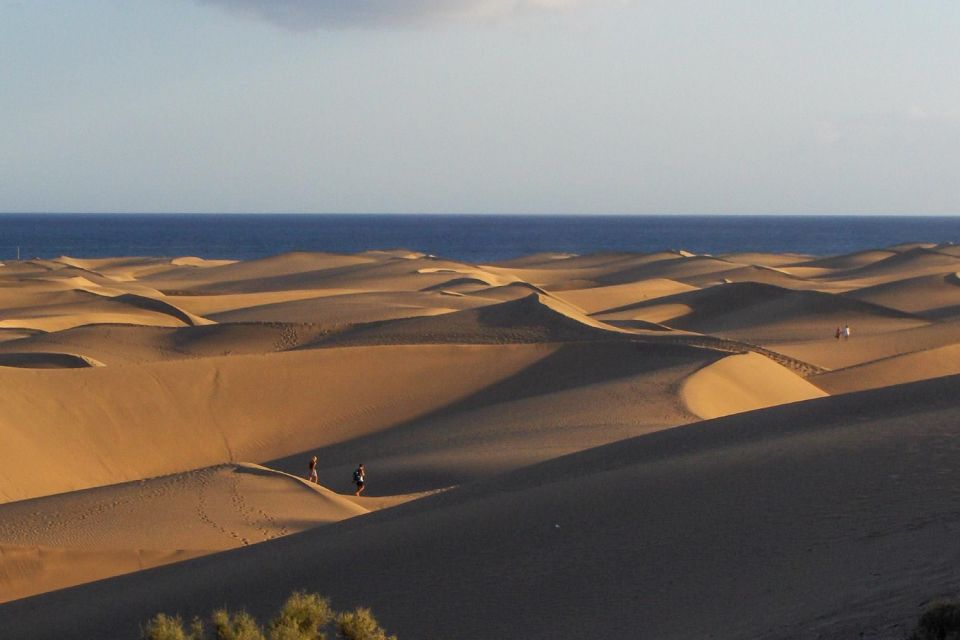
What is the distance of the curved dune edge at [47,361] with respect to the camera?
2519cm

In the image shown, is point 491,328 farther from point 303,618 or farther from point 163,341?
point 303,618

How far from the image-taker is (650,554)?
8.80m

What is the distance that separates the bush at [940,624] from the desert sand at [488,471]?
39 cm

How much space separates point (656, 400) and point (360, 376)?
6.36 metres

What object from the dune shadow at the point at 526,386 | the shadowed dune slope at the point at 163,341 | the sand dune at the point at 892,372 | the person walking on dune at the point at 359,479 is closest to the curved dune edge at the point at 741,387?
the sand dune at the point at 892,372

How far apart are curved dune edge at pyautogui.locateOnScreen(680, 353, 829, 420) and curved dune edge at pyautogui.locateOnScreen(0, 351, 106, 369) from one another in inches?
466

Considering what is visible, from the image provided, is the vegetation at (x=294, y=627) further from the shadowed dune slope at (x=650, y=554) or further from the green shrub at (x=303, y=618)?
the shadowed dune slope at (x=650, y=554)

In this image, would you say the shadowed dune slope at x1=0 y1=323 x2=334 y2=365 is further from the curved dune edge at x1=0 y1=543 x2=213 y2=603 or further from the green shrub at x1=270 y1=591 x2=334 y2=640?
the green shrub at x1=270 y1=591 x2=334 y2=640

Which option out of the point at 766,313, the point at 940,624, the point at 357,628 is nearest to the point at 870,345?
the point at 766,313

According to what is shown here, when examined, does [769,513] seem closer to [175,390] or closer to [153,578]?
[153,578]

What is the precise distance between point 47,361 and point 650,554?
19.6 metres

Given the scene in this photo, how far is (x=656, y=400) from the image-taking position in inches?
827

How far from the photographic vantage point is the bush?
5215 mm

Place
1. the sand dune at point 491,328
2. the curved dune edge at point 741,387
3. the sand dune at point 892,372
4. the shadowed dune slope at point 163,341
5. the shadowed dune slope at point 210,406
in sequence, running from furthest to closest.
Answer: the shadowed dune slope at point 163,341 → the sand dune at point 491,328 → the sand dune at point 892,372 → the curved dune edge at point 741,387 → the shadowed dune slope at point 210,406
